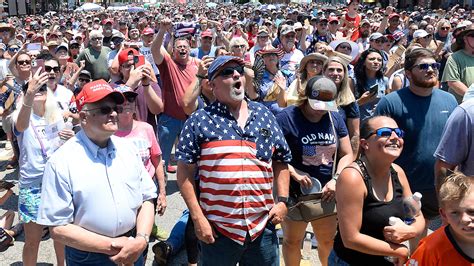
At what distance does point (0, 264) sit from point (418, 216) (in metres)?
3.65

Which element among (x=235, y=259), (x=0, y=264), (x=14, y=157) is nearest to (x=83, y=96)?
(x=235, y=259)

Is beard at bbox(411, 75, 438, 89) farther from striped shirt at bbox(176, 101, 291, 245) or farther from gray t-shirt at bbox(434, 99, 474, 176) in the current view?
striped shirt at bbox(176, 101, 291, 245)

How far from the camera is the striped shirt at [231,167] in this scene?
3014mm

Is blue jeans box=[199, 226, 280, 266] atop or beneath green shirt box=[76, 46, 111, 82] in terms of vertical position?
atop

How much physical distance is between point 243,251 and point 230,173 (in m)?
0.51

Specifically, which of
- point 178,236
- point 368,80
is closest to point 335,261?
point 178,236

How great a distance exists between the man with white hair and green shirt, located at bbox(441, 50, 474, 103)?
5.57 metres

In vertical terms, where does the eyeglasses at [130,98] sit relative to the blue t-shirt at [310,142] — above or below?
above

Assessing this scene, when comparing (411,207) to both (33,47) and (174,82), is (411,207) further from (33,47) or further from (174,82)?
(33,47)

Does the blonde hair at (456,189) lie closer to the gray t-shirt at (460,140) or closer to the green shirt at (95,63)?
the gray t-shirt at (460,140)

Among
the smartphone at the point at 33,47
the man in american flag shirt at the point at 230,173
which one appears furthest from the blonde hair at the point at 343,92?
the smartphone at the point at 33,47

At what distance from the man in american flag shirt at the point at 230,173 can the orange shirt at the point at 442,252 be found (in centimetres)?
106

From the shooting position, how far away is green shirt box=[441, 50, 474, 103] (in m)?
5.05

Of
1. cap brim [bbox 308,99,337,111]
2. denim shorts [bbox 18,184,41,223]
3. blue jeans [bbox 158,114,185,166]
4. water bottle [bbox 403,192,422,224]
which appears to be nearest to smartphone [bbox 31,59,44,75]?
blue jeans [bbox 158,114,185,166]
